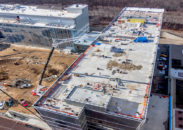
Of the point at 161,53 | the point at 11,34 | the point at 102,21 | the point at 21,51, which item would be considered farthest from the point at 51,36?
the point at 161,53

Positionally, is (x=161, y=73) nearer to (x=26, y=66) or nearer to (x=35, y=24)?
(x=26, y=66)

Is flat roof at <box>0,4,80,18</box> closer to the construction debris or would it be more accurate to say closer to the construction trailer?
Result: the construction trailer

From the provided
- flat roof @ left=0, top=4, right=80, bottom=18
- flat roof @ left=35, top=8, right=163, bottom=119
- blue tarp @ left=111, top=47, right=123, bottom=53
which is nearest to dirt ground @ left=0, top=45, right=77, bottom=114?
flat roof @ left=0, top=4, right=80, bottom=18

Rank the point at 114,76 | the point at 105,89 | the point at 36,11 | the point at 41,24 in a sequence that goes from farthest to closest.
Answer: the point at 36,11 → the point at 41,24 → the point at 114,76 → the point at 105,89

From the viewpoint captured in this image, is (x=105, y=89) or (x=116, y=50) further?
(x=116, y=50)

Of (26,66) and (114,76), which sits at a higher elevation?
(114,76)

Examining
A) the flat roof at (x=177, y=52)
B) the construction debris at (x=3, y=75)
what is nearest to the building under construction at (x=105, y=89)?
the flat roof at (x=177, y=52)

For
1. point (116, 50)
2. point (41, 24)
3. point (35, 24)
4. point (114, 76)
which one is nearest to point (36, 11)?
point (35, 24)
